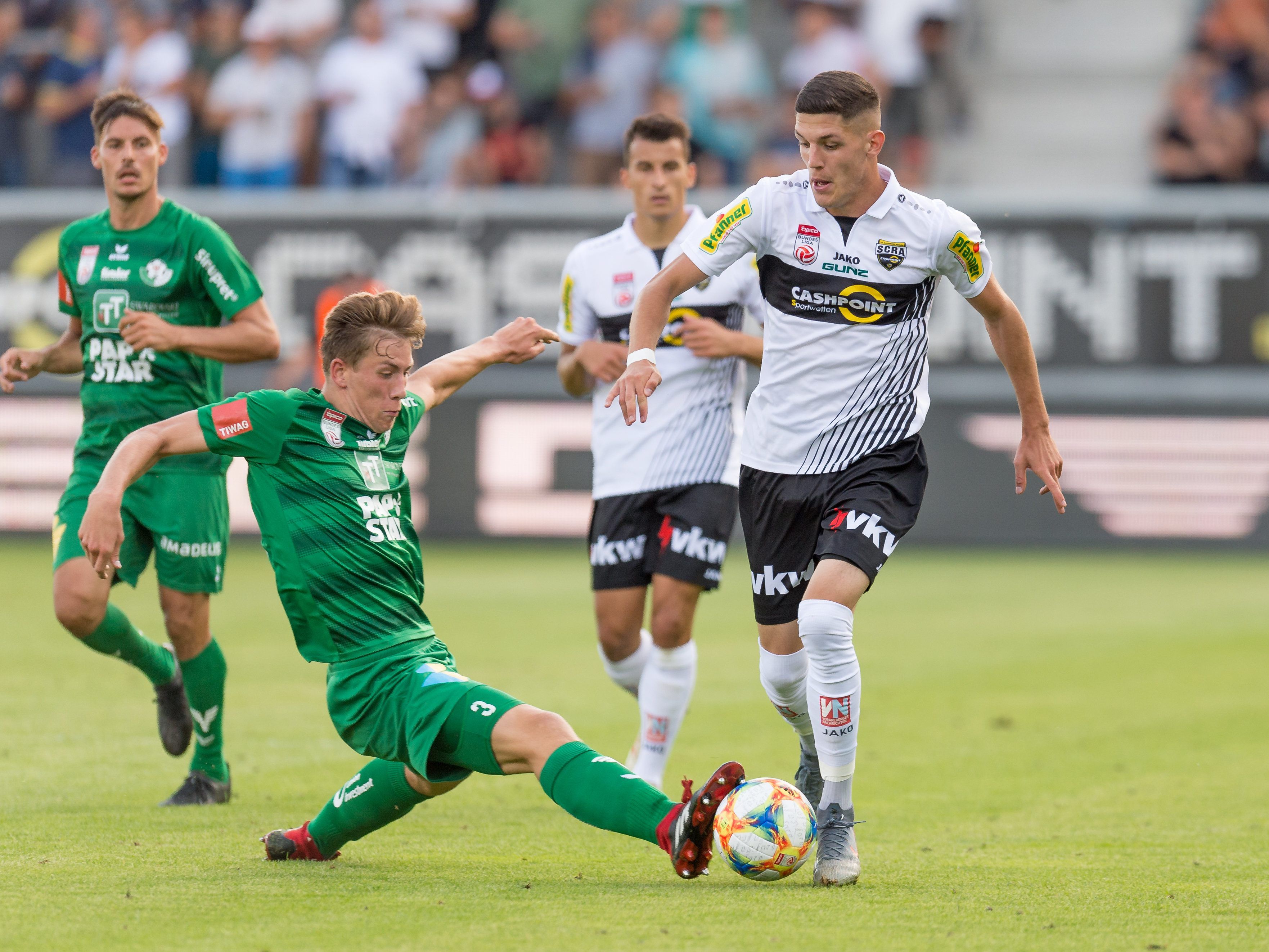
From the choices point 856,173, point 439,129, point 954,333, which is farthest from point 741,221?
point 439,129

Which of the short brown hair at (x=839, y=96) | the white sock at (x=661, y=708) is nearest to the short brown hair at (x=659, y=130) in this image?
the short brown hair at (x=839, y=96)

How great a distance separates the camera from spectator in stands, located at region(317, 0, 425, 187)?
18438 mm

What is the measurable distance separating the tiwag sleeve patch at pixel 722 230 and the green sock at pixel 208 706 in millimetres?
2698

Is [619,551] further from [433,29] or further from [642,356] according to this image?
[433,29]

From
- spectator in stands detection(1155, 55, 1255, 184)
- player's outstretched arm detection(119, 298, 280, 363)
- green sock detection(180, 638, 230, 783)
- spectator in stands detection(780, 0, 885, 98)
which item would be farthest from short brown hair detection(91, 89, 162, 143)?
spectator in stands detection(1155, 55, 1255, 184)

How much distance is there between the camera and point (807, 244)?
5836 millimetres

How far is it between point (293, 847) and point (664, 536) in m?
2.32

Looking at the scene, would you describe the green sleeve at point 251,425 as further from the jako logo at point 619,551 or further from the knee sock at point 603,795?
the jako logo at point 619,551

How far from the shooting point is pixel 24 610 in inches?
502

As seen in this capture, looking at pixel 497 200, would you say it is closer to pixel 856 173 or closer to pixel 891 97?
pixel 891 97

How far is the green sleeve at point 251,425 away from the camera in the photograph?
17.4 ft

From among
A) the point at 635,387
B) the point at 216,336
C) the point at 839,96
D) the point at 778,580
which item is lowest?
the point at 778,580

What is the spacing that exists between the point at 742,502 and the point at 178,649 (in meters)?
2.50

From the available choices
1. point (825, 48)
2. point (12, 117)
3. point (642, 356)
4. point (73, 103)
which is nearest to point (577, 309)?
point (642, 356)
